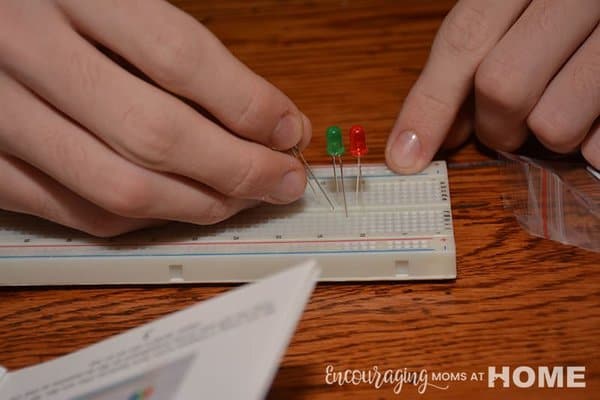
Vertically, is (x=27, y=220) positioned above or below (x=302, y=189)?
above

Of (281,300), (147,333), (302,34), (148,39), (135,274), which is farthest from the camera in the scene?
(302,34)

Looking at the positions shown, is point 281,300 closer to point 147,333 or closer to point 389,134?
point 147,333

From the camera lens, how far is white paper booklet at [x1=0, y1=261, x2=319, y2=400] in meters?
0.54

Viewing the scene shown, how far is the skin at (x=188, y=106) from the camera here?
31.0 inches

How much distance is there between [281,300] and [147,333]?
6.5 inches

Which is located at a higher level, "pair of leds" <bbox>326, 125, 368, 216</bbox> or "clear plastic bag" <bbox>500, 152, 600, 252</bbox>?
"pair of leds" <bbox>326, 125, 368, 216</bbox>

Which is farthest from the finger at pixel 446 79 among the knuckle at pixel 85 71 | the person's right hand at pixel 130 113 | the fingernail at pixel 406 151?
the knuckle at pixel 85 71

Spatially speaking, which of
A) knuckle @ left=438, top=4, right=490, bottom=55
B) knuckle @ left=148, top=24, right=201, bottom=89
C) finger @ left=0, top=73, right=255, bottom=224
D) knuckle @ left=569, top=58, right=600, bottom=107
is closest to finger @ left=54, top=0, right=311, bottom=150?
knuckle @ left=148, top=24, right=201, bottom=89

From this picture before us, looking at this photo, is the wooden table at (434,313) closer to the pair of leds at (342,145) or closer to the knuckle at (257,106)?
the pair of leds at (342,145)

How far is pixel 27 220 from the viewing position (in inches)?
40.2

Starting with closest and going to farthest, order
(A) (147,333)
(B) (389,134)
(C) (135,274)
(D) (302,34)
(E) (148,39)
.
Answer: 1. (A) (147,333)
2. (E) (148,39)
3. (C) (135,274)
4. (B) (389,134)
5. (D) (302,34)

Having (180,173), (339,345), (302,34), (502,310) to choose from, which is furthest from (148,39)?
(302,34)

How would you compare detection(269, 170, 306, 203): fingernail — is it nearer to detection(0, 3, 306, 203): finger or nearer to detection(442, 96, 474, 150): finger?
detection(0, 3, 306, 203): finger

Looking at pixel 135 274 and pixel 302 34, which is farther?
pixel 302 34
